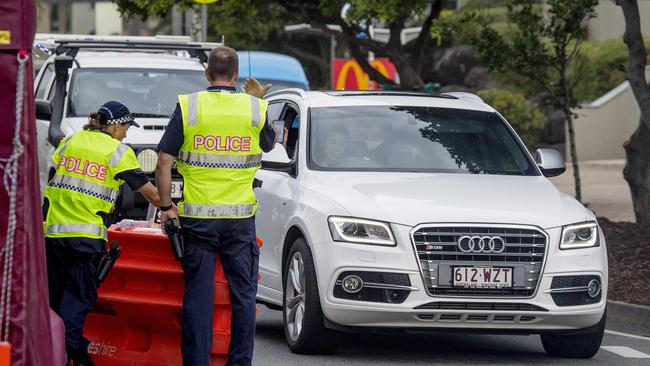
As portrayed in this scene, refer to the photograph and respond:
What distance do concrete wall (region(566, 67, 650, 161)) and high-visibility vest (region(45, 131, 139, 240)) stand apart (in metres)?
25.6

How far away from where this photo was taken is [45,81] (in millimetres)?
16234

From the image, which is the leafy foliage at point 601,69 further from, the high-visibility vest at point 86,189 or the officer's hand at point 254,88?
the high-visibility vest at point 86,189

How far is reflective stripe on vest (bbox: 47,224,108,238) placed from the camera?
8008mm

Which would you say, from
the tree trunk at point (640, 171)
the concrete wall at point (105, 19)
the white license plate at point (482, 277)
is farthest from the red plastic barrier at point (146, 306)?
the concrete wall at point (105, 19)

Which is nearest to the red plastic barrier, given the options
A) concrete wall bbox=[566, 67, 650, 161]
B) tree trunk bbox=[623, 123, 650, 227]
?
tree trunk bbox=[623, 123, 650, 227]

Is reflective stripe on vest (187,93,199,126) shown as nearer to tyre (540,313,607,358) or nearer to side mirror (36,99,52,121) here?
tyre (540,313,607,358)

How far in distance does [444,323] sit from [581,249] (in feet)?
3.41

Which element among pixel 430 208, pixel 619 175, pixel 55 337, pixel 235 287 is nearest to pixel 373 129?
pixel 430 208

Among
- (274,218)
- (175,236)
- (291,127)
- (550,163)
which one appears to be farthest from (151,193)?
(550,163)

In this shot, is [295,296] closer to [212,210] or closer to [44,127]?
[212,210]

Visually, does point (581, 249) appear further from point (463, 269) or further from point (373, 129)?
point (373, 129)

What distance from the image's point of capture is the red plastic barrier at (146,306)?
809 cm

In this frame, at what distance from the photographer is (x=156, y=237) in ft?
26.3

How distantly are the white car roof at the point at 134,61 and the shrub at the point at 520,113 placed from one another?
48.2ft
